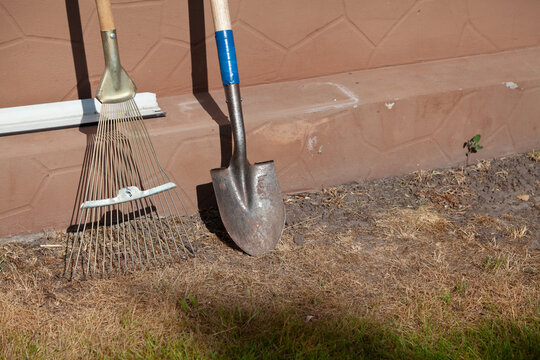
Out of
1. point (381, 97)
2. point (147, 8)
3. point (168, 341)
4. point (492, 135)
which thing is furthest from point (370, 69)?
point (168, 341)

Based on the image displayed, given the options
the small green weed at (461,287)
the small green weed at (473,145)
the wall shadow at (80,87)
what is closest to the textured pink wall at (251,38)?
the wall shadow at (80,87)

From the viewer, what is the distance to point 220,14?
2107mm

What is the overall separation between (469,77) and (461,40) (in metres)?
0.24

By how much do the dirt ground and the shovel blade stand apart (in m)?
0.07

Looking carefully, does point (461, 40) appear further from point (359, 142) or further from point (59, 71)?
point (59, 71)

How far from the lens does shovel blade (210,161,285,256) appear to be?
6.93ft

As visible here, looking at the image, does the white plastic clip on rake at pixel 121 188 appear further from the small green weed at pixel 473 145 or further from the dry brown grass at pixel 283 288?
the small green weed at pixel 473 145

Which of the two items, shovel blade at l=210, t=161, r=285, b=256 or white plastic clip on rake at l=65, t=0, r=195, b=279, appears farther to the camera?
shovel blade at l=210, t=161, r=285, b=256

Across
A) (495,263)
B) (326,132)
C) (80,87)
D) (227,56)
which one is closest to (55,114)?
(80,87)

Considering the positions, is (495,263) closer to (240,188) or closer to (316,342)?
(316,342)

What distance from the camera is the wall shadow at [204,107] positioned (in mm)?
2273

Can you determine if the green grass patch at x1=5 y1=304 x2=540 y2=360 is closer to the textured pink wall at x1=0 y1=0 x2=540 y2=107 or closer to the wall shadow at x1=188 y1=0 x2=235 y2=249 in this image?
the wall shadow at x1=188 y1=0 x2=235 y2=249

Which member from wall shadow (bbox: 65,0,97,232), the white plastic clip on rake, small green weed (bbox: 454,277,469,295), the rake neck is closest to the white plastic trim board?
wall shadow (bbox: 65,0,97,232)

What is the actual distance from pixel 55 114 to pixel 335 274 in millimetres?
1230
